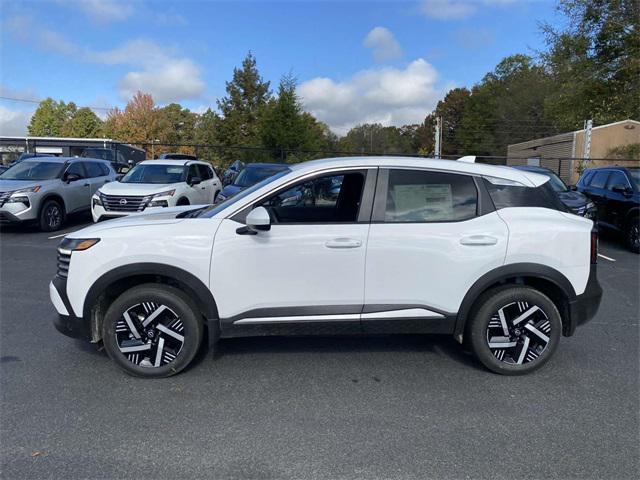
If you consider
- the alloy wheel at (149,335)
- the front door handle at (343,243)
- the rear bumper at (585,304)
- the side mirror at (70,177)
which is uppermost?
the side mirror at (70,177)

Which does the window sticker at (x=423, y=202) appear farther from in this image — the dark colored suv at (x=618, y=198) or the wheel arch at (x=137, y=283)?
the dark colored suv at (x=618, y=198)

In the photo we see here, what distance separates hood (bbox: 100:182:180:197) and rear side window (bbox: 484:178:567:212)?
8.00 meters

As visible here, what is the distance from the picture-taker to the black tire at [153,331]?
3.71 metres

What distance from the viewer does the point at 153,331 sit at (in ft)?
12.4

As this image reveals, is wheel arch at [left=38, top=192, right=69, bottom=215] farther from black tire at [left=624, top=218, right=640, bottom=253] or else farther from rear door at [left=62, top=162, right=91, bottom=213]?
black tire at [left=624, top=218, right=640, bottom=253]

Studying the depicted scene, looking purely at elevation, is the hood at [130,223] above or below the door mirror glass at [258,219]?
below

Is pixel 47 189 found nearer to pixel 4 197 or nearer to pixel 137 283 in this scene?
pixel 4 197

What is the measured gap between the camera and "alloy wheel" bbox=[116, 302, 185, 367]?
3.74m

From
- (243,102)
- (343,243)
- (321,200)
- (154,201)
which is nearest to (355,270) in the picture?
(343,243)

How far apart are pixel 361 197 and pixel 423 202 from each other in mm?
498

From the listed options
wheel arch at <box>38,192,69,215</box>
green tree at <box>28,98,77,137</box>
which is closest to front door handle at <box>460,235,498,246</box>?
wheel arch at <box>38,192,69,215</box>

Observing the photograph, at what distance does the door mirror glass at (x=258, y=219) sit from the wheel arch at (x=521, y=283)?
167 cm

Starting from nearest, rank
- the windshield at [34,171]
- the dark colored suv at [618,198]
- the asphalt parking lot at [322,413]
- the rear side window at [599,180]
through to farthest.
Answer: the asphalt parking lot at [322,413] → the dark colored suv at [618,198] → the rear side window at [599,180] → the windshield at [34,171]

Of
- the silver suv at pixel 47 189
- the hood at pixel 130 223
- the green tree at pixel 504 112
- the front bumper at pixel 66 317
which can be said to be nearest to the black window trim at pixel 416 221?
the hood at pixel 130 223
